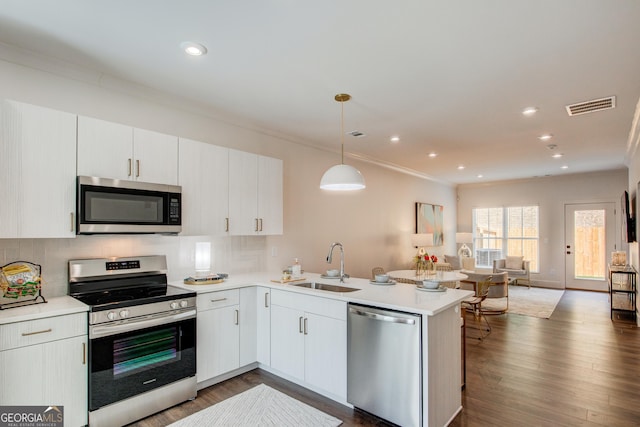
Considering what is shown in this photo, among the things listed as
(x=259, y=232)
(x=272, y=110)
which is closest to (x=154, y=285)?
(x=259, y=232)

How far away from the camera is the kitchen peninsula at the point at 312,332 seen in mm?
2402

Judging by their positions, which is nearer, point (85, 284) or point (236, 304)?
point (85, 284)

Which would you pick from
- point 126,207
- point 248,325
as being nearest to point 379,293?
point 248,325

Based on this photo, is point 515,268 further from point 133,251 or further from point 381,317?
point 133,251

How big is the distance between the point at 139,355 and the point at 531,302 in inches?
280

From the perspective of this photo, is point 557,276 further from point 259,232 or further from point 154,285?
point 154,285

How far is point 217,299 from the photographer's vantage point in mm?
3152

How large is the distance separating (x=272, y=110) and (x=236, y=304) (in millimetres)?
2091

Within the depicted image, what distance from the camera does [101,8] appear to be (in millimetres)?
2045

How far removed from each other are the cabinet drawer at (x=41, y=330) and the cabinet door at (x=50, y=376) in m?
0.03

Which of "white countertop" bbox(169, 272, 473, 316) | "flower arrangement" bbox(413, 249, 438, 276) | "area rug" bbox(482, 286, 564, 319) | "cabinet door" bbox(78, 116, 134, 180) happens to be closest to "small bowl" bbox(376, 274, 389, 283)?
"white countertop" bbox(169, 272, 473, 316)

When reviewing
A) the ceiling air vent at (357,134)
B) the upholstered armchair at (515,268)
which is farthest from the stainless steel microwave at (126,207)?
the upholstered armchair at (515,268)

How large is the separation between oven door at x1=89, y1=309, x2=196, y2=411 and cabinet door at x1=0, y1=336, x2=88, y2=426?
0.21 feet

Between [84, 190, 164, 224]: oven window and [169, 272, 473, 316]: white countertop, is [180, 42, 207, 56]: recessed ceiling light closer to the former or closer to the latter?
[84, 190, 164, 224]: oven window
